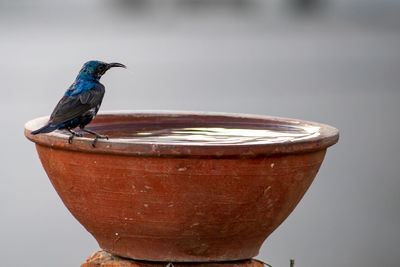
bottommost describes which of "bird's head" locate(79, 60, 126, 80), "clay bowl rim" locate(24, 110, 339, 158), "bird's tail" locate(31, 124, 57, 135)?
"clay bowl rim" locate(24, 110, 339, 158)

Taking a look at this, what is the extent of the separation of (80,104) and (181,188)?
61cm

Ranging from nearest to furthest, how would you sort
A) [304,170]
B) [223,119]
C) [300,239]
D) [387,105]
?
1. [304,170]
2. [223,119]
3. [300,239]
4. [387,105]

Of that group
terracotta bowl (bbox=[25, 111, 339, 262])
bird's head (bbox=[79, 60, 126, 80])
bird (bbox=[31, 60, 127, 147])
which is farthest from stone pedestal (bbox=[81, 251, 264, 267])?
bird's head (bbox=[79, 60, 126, 80])

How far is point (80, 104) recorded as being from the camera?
321 centimetres

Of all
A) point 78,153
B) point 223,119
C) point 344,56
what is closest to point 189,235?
point 78,153

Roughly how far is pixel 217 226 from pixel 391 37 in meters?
15.4

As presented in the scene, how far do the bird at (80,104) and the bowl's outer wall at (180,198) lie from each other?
0.12 metres

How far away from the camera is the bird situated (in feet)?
10.3

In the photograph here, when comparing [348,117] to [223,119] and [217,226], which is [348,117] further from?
[217,226]

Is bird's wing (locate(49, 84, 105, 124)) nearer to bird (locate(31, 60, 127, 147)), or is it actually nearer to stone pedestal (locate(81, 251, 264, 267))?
bird (locate(31, 60, 127, 147))

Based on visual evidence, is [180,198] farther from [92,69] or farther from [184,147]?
[92,69]

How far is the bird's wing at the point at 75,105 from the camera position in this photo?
3.14 metres

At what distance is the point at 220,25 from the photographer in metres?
19.0

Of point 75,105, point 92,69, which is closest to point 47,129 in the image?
point 75,105
